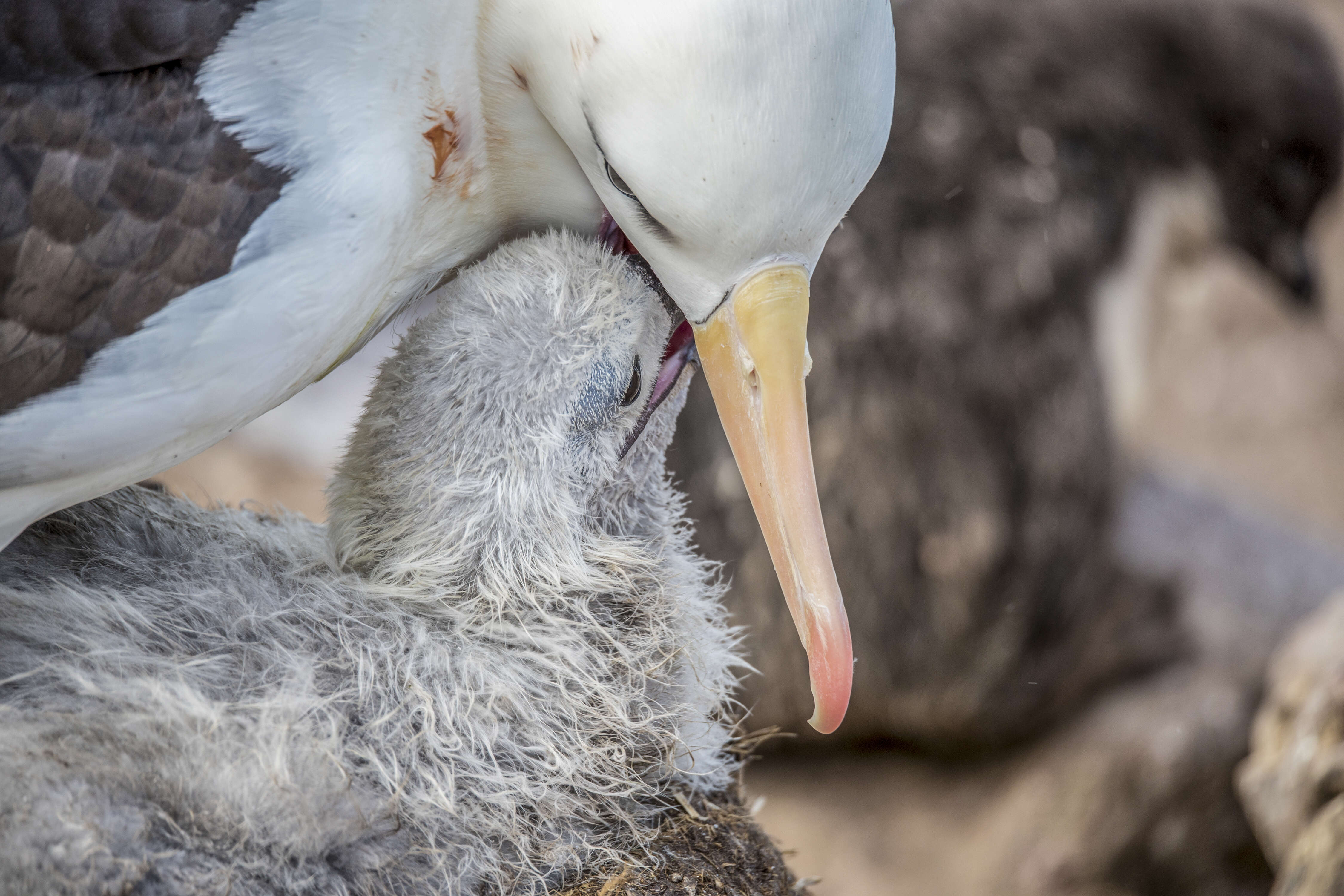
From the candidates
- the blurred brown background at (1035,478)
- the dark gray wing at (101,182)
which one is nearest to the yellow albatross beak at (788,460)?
the dark gray wing at (101,182)

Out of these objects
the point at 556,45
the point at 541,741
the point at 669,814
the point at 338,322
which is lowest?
the point at 669,814

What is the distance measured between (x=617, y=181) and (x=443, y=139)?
13cm

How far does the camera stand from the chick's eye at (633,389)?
0.92 m

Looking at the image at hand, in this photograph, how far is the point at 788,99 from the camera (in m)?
0.74

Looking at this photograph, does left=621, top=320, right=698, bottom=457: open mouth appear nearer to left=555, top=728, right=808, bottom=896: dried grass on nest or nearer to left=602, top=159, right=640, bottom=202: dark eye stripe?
left=602, top=159, right=640, bottom=202: dark eye stripe

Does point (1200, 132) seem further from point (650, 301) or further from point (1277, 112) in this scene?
point (650, 301)

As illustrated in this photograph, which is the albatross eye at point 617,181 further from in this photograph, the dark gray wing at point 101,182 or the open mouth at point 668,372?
the dark gray wing at point 101,182

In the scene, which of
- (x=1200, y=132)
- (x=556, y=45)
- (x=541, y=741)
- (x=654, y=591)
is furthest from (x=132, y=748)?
(x=1200, y=132)

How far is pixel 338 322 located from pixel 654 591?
0.34 m

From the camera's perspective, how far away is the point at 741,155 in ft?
2.46

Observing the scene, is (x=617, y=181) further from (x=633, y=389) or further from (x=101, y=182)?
(x=101, y=182)

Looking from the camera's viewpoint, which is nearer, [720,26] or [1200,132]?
[720,26]

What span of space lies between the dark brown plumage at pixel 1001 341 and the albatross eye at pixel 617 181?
4.39ft

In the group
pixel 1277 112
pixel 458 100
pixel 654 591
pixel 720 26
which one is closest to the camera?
pixel 720 26
